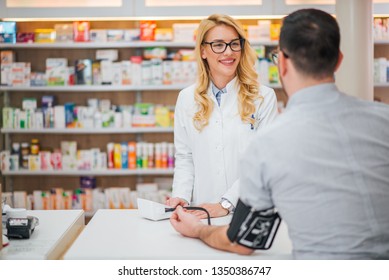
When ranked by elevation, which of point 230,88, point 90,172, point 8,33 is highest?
point 8,33

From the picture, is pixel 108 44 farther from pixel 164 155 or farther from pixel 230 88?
pixel 230 88

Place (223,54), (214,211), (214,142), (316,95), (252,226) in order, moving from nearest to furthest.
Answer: (316,95)
(252,226)
(214,211)
(223,54)
(214,142)

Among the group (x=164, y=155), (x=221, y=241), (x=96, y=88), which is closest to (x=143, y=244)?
(x=221, y=241)

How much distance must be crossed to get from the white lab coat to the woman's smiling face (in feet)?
0.39

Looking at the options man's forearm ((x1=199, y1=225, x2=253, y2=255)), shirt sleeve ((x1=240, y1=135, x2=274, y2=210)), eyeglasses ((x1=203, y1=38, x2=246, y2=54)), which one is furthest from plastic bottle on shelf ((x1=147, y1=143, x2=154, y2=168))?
shirt sleeve ((x1=240, y1=135, x2=274, y2=210))

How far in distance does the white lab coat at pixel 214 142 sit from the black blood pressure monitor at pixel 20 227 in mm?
734

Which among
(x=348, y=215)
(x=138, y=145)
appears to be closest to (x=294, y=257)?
(x=348, y=215)

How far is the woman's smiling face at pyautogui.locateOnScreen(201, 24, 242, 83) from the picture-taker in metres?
2.55

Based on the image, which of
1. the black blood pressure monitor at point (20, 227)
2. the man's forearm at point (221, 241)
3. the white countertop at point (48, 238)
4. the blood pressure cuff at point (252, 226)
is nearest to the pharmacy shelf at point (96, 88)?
the white countertop at point (48, 238)

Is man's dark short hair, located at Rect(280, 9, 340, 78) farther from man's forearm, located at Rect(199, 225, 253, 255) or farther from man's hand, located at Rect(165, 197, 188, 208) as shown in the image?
man's hand, located at Rect(165, 197, 188, 208)

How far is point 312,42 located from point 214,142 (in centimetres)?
118

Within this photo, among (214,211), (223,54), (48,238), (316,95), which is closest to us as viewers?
(316,95)

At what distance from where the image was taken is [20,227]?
6.72 feet
